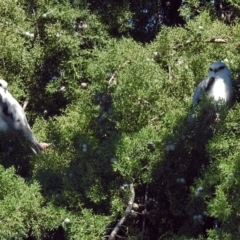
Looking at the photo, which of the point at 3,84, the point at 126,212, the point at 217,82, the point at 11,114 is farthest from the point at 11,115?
the point at 126,212

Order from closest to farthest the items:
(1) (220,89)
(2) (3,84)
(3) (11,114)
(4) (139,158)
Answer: (4) (139,158)
(1) (220,89)
(2) (3,84)
(3) (11,114)

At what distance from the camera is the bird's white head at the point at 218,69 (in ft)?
11.4

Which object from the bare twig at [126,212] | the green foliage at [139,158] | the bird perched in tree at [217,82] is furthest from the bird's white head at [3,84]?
the bare twig at [126,212]

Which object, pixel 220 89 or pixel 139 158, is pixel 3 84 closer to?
pixel 220 89

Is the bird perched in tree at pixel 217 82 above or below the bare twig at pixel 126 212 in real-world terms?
above

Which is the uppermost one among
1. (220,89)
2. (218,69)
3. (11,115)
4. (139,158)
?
(218,69)

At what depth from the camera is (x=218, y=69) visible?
353cm

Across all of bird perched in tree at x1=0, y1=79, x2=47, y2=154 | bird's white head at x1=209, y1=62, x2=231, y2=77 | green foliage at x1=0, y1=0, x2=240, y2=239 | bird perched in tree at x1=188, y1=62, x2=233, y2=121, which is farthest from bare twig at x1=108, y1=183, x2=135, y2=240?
bird perched in tree at x1=0, y1=79, x2=47, y2=154

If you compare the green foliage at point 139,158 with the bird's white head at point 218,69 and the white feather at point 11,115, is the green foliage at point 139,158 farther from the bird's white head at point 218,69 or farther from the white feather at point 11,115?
the white feather at point 11,115

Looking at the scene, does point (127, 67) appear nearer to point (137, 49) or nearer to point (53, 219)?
point (137, 49)

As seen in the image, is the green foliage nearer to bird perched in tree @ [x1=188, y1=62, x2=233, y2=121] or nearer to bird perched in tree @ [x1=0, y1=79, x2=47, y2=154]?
bird perched in tree @ [x1=188, y1=62, x2=233, y2=121]

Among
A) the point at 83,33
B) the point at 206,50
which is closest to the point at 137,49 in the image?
the point at 206,50

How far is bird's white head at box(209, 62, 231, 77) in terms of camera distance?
348 centimetres

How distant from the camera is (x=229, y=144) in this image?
2691mm
